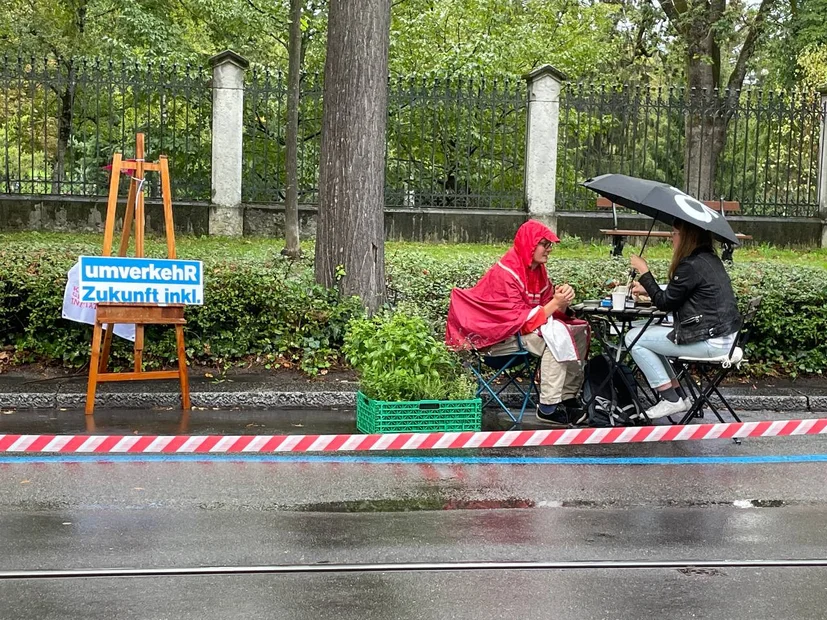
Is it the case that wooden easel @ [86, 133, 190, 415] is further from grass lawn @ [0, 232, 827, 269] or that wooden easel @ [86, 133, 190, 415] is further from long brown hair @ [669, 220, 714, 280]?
grass lawn @ [0, 232, 827, 269]

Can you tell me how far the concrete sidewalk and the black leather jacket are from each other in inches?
52.0

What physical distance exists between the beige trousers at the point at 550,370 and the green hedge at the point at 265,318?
1712mm

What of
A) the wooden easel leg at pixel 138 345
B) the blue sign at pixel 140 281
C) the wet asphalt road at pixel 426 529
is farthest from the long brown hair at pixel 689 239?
the wooden easel leg at pixel 138 345

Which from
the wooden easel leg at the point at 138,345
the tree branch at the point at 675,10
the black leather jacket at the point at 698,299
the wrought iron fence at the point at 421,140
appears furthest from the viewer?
the tree branch at the point at 675,10

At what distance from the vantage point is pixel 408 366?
320 inches

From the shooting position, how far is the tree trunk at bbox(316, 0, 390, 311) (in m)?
9.98

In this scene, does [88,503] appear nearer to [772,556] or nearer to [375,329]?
[375,329]

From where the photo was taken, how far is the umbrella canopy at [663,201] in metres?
7.91

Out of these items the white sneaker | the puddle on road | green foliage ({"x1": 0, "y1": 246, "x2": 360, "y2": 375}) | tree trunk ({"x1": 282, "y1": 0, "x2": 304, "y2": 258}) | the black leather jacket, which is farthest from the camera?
tree trunk ({"x1": 282, "y1": 0, "x2": 304, "y2": 258})

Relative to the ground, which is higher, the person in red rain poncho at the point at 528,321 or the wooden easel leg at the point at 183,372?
the person in red rain poncho at the point at 528,321

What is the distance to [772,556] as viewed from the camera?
5414 millimetres

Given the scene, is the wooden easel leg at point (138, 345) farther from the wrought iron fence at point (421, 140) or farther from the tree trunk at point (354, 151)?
the wrought iron fence at point (421, 140)

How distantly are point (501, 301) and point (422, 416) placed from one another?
3.74 feet

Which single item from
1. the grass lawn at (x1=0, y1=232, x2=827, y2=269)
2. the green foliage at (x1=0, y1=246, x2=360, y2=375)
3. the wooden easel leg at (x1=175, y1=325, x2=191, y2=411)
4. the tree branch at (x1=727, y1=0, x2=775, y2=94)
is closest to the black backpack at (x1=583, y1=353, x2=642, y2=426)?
the green foliage at (x1=0, y1=246, x2=360, y2=375)
